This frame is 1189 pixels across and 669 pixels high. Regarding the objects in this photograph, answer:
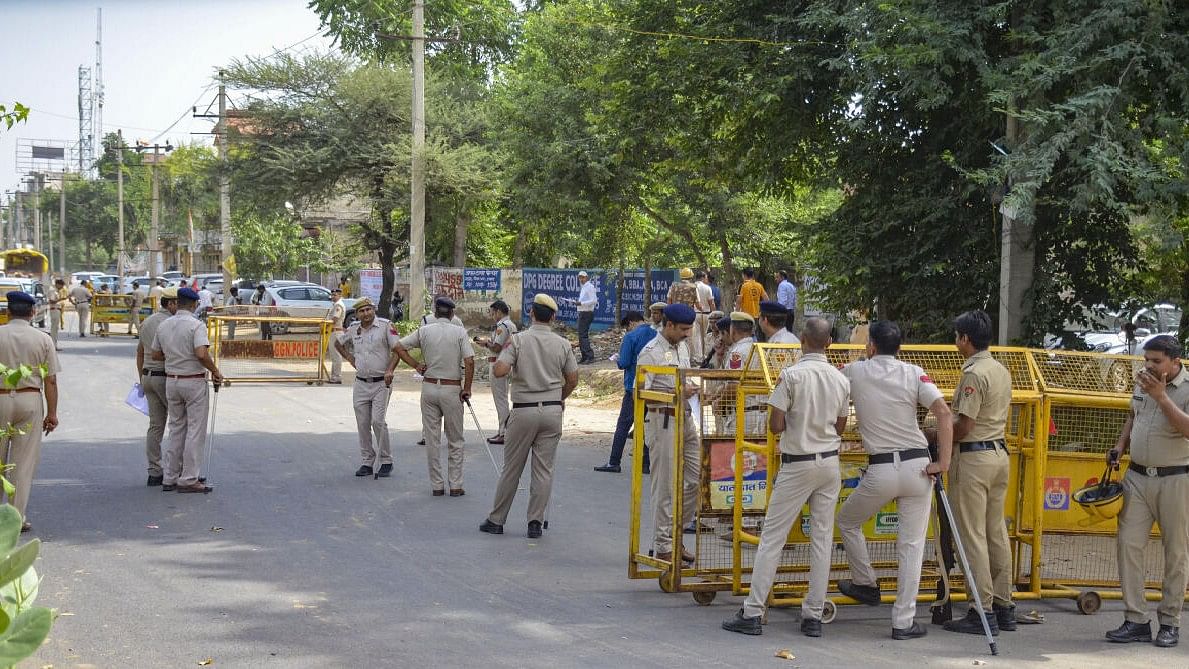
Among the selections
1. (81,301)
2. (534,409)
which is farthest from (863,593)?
(81,301)

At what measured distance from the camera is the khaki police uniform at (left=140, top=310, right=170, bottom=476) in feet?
37.1

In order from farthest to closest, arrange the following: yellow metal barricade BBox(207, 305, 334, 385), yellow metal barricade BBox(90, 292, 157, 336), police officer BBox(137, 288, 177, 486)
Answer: yellow metal barricade BBox(90, 292, 157, 336)
yellow metal barricade BBox(207, 305, 334, 385)
police officer BBox(137, 288, 177, 486)

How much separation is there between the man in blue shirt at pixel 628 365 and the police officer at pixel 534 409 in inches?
68.9

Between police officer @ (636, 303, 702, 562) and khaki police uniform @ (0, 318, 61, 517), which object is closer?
police officer @ (636, 303, 702, 562)

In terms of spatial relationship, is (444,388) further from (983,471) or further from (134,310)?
(134,310)

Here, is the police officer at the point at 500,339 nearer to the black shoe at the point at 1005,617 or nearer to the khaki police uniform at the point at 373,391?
the khaki police uniform at the point at 373,391

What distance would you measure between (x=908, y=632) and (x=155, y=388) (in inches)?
302

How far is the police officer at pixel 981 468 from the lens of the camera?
685cm

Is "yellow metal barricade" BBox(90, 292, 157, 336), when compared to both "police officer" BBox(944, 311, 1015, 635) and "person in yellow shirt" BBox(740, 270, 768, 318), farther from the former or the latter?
"police officer" BBox(944, 311, 1015, 635)

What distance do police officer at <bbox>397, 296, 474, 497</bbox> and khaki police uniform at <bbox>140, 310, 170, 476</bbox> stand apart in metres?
2.54

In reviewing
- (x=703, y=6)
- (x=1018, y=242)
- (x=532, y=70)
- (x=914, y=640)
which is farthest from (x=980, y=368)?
(x=532, y=70)

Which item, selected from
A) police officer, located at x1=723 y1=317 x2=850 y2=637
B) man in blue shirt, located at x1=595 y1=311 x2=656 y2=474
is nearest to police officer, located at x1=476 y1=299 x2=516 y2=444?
man in blue shirt, located at x1=595 y1=311 x2=656 y2=474

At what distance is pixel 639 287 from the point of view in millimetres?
31781

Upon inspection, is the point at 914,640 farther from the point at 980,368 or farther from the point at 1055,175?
the point at 1055,175
